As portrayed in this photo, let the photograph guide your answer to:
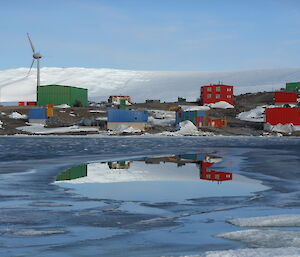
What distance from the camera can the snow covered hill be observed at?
517 ft

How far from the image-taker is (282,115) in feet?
237

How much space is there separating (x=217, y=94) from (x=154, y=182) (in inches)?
3331

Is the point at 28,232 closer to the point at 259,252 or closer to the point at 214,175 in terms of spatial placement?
the point at 259,252

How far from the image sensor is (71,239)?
7.74 meters

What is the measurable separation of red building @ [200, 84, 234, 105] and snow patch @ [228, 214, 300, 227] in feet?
297

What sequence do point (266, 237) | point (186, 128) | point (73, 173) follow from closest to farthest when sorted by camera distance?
point (266, 237), point (73, 173), point (186, 128)

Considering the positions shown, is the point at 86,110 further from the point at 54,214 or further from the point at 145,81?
the point at 145,81

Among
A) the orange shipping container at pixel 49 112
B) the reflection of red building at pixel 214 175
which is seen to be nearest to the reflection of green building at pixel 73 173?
the reflection of red building at pixel 214 175

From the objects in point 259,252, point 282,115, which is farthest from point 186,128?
point 259,252

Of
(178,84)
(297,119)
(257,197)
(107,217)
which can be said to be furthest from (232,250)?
(178,84)

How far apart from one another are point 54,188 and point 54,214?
4.27 metres

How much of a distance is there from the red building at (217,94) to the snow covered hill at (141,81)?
1866 inches

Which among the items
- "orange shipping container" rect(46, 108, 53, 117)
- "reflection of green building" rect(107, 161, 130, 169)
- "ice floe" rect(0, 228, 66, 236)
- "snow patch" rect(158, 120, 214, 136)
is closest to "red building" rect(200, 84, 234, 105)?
"snow patch" rect(158, 120, 214, 136)

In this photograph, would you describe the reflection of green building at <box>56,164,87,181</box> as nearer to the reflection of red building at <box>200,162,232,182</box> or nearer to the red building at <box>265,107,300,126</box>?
the reflection of red building at <box>200,162,232,182</box>
